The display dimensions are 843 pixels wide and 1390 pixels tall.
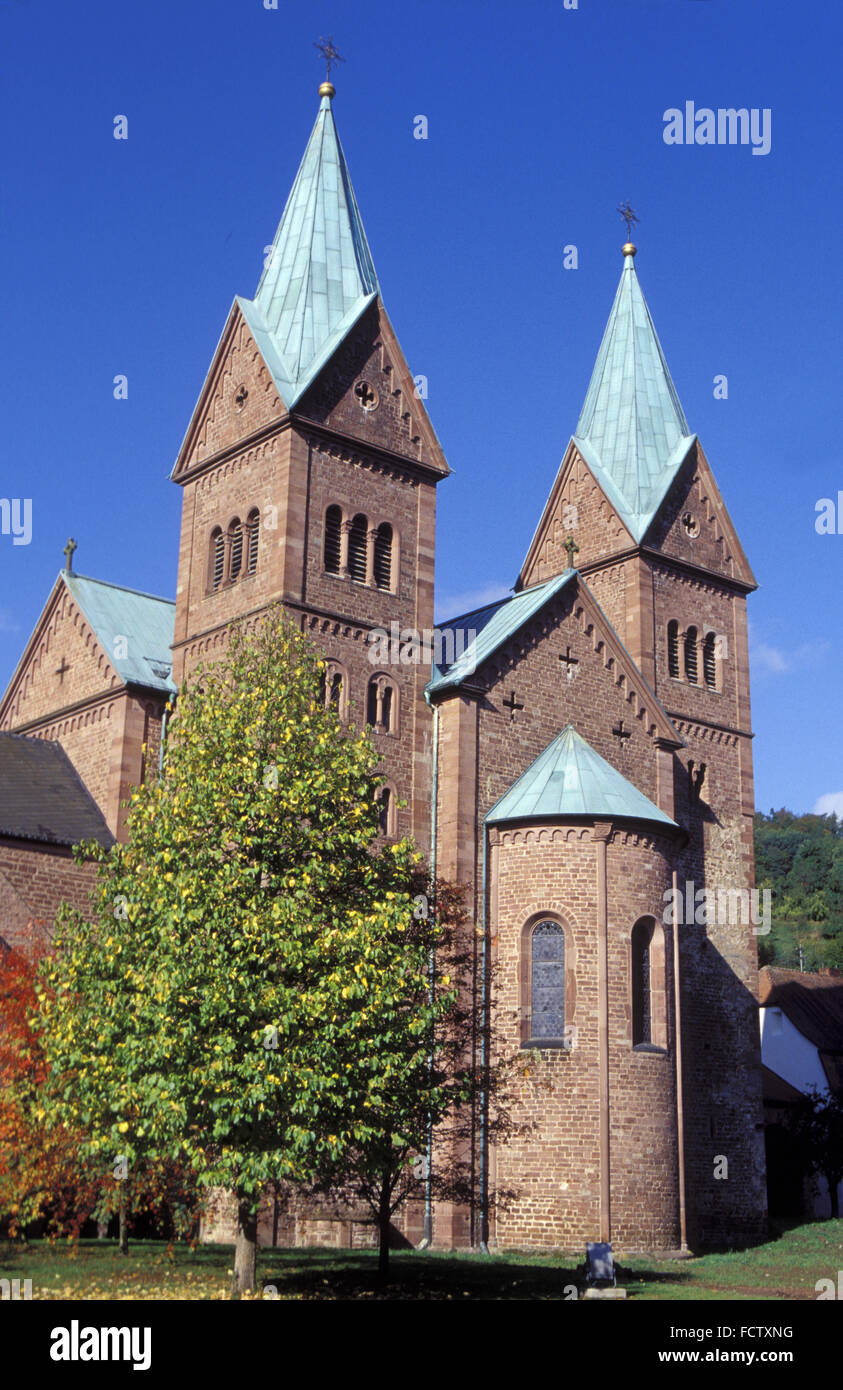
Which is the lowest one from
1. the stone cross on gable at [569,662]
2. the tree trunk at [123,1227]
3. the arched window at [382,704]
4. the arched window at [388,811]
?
the tree trunk at [123,1227]

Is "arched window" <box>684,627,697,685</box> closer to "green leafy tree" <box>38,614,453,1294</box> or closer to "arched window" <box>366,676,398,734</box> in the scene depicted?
"arched window" <box>366,676,398,734</box>

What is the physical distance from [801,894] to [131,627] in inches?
4356

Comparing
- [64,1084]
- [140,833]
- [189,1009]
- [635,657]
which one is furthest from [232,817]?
[635,657]

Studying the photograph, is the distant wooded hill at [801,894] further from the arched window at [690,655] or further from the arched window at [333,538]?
the arched window at [333,538]

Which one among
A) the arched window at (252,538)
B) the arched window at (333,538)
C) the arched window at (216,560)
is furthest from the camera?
the arched window at (216,560)

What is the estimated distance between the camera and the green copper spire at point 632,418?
44812 mm

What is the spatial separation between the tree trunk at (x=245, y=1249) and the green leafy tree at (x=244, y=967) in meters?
0.03

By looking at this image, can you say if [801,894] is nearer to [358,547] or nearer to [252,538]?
[358,547]

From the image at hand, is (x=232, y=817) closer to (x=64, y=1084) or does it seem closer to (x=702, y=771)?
(x=64, y=1084)

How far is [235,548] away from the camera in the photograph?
36.7 meters

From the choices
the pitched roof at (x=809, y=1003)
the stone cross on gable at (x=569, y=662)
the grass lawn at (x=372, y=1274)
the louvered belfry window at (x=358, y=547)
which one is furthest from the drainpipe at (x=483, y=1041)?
the pitched roof at (x=809, y=1003)

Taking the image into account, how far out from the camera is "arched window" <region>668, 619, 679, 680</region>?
43344mm

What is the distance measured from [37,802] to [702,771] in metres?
19.4
